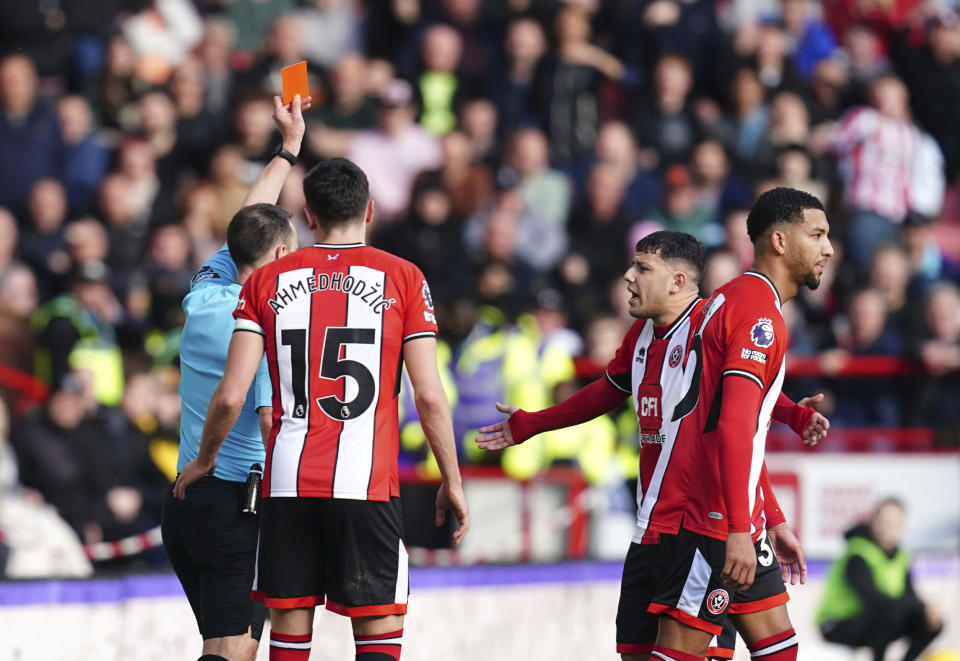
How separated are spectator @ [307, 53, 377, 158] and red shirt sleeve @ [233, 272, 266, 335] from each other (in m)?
6.91

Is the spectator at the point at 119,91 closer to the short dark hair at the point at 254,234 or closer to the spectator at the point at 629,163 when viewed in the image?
the spectator at the point at 629,163

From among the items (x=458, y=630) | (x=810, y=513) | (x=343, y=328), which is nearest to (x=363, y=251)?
(x=343, y=328)

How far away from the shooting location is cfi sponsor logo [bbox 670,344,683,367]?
558cm

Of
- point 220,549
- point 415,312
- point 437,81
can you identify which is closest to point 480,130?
point 437,81

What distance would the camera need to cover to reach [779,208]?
5.55m

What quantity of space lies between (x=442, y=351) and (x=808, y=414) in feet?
16.0

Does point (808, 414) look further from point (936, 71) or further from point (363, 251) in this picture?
point (936, 71)

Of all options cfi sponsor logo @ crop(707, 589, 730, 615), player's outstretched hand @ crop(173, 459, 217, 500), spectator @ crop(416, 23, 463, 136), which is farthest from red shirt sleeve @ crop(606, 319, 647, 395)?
spectator @ crop(416, 23, 463, 136)

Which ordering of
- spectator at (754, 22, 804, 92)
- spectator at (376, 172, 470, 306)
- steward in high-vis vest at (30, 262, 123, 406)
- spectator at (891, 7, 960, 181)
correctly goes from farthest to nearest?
1. spectator at (891, 7, 960, 181)
2. spectator at (754, 22, 804, 92)
3. spectator at (376, 172, 470, 306)
4. steward in high-vis vest at (30, 262, 123, 406)

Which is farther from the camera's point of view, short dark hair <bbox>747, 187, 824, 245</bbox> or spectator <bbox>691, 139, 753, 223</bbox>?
spectator <bbox>691, 139, 753, 223</bbox>

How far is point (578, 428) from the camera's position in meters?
10.2

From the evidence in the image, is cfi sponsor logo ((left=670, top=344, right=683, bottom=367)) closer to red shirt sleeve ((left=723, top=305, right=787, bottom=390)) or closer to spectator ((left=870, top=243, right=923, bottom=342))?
red shirt sleeve ((left=723, top=305, right=787, bottom=390))

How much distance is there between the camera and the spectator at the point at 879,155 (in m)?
13.7

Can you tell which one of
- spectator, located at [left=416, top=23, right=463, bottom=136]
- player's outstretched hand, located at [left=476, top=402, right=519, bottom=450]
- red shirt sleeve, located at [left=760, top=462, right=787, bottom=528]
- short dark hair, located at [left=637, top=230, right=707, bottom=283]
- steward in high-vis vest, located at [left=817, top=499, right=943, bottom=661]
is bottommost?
steward in high-vis vest, located at [left=817, top=499, right=943, bottom=661]
